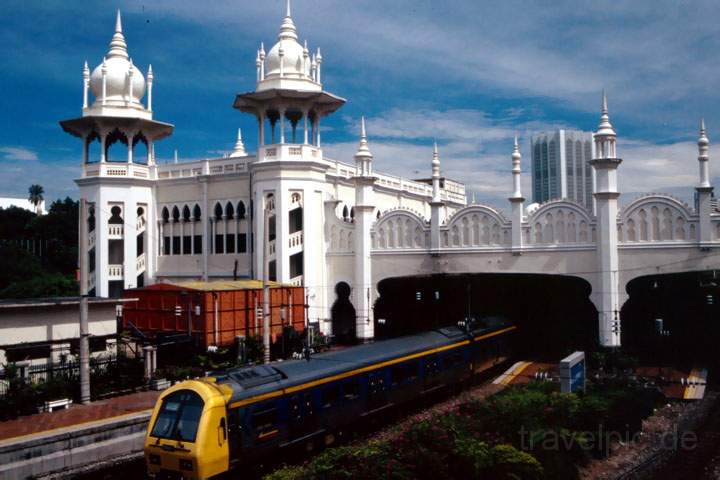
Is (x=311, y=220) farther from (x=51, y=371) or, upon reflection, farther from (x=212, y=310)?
(x=51, y=371)

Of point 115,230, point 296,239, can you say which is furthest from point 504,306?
point 115,230

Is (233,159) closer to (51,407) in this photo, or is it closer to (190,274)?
(190,274)

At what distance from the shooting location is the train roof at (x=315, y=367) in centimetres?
1363

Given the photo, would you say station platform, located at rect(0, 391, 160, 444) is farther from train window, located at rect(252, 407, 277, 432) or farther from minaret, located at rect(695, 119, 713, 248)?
minaret, located at rect(695, 119, 713, 248)

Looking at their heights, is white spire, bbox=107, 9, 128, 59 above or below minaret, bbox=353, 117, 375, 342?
above

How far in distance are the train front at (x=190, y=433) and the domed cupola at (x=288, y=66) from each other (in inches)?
911

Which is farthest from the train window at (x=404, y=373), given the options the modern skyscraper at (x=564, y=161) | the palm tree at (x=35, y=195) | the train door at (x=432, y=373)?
the palm tree at (x=35, y=195)

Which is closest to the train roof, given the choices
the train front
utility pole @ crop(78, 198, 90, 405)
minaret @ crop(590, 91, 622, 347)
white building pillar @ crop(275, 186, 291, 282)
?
the train front

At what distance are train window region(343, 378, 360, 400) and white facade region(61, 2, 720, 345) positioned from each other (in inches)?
443

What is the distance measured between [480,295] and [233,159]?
1574 cm

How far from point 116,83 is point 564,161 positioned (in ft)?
106

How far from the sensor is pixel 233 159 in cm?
3531

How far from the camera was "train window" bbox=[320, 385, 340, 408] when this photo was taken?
15334mm

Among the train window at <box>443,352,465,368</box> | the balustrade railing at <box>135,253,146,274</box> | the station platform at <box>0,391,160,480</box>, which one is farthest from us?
the balustrade railing at <box>135,253,146,274</box>
